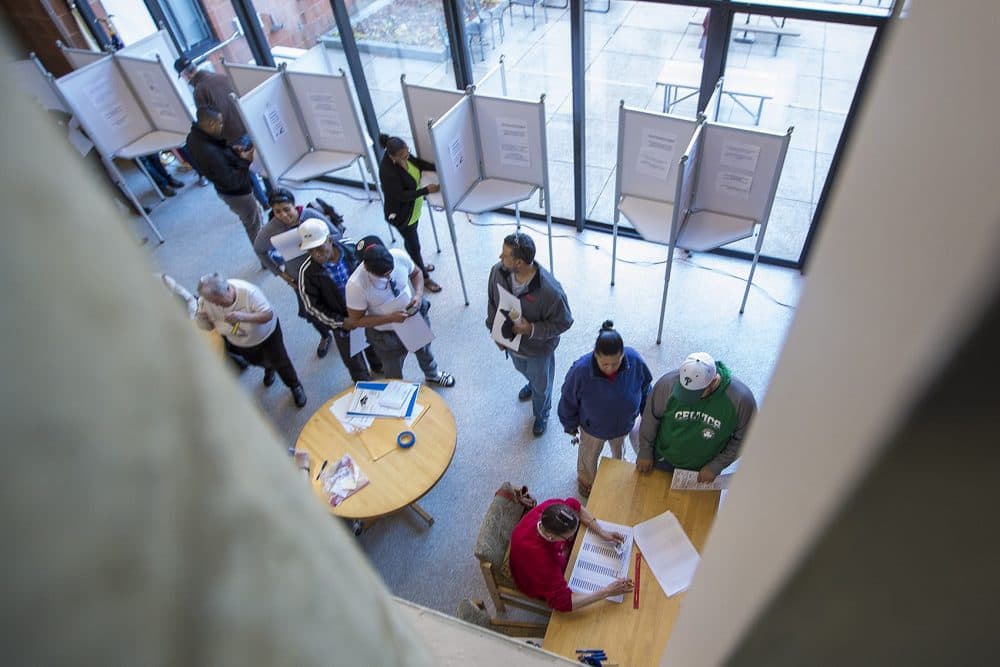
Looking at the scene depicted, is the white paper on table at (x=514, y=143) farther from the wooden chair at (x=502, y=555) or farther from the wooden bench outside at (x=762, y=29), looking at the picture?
the wooden chair at (x=502, y=555)

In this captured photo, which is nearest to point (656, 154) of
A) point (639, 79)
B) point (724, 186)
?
point (724, 186)

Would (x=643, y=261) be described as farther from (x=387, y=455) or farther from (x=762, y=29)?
(x=387, y=455)

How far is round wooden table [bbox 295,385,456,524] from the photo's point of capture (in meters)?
2.94

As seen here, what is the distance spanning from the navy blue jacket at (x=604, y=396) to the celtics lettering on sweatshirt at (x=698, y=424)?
0.43ft

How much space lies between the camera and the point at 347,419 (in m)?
3.28

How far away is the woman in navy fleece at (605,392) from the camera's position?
8.57ft

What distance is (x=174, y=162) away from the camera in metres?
6.46

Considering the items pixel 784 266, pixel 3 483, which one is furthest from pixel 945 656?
pixel 784 266

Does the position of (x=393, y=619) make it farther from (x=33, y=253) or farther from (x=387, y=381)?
(x=387, y=381)

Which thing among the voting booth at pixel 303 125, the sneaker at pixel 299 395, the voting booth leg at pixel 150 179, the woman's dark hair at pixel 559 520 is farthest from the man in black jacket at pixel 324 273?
the voting booth leg at pixel 150 179

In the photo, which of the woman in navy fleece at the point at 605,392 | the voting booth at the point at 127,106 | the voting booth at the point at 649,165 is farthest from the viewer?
the voting booth at the point at 127,106

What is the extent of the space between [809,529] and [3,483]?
281mm

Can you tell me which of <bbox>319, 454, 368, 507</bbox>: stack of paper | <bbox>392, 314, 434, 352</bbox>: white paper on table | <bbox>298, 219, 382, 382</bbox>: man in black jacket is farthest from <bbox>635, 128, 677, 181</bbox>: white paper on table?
<bbox>319, 454, 368, 507</bbox>: stack of paper

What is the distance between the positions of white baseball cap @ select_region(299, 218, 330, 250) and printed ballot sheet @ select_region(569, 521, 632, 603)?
6.70 ft
